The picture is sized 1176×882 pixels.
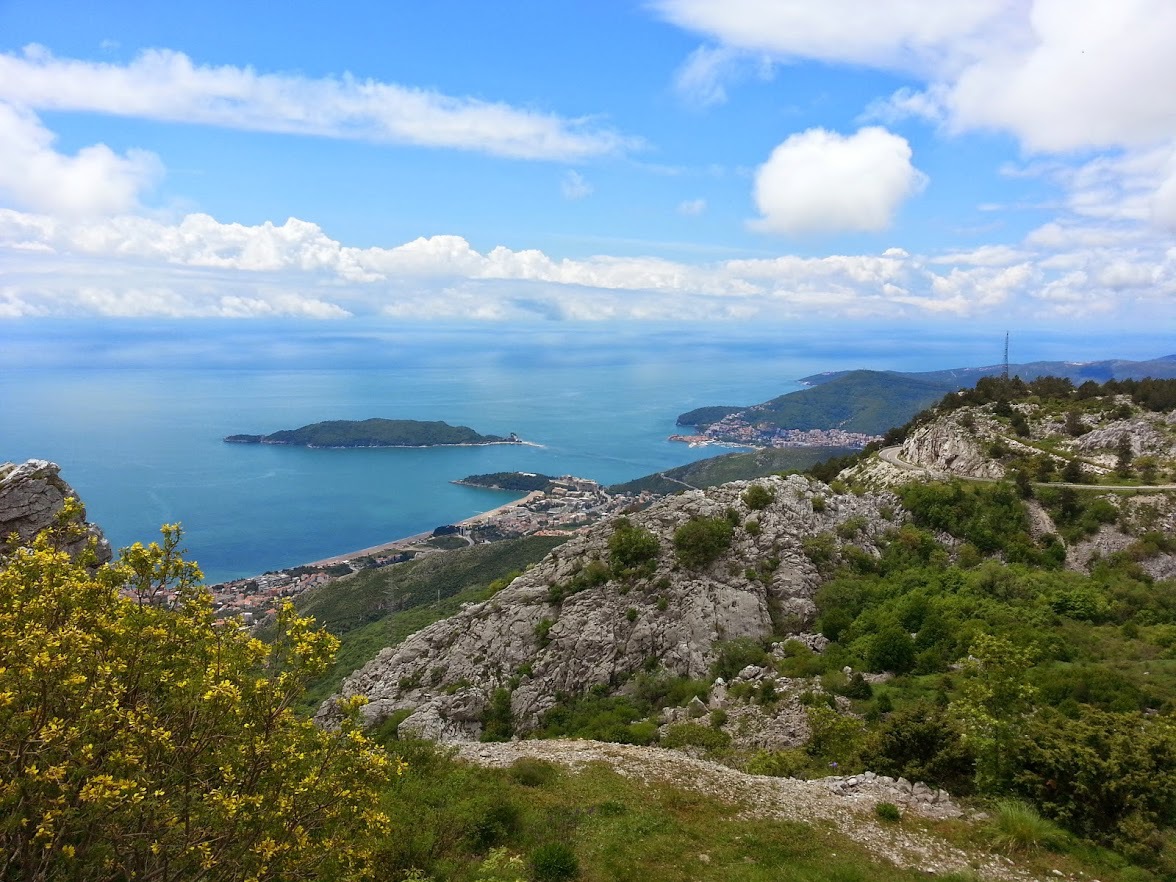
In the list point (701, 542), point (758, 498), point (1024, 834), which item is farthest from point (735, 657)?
point (1024, 834)

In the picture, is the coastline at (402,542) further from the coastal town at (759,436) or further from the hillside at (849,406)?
the hillside at (849,406)

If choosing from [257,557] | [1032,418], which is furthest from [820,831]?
[257,557]

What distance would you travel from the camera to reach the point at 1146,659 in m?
18.0

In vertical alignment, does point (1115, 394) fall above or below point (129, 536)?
above

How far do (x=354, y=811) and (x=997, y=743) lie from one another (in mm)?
11772

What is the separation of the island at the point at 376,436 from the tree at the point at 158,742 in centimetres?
17688

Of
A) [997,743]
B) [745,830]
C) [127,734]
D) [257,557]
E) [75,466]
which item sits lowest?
[257,557]

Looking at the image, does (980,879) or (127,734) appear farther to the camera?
(980,879)

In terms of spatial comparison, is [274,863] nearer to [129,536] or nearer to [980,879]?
[980,879]

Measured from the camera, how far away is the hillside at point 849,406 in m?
166

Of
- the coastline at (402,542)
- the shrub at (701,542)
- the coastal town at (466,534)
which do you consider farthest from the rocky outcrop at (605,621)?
the coastline at (402,542)

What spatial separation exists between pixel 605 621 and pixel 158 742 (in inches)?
849

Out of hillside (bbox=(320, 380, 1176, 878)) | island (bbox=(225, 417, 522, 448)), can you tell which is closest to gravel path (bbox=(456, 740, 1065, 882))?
hillside (bbox=(320, 380, 1176, 878))

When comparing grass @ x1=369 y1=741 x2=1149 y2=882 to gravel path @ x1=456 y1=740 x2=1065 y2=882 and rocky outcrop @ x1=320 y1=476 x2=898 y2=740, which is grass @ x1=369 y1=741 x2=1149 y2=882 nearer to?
gravel path @ x1=456 y1=740 x2=1065 y2=882
